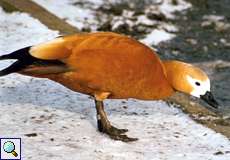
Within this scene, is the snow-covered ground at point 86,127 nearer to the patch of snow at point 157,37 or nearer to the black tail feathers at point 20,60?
the black tail feathers at point 20,60

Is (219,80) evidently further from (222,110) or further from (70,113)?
(70,113)

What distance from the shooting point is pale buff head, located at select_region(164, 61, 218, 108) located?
4.53 metres

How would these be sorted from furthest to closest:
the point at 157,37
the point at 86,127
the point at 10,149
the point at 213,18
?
the point at 213,18, the point at 157,37, the point at 86,127, the point at 10,149

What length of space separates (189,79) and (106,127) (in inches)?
31.2

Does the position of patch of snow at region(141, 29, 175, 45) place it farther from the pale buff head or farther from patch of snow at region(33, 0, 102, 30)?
the pale buff head

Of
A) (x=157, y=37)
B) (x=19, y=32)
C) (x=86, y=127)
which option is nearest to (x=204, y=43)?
(x=157, y=37)

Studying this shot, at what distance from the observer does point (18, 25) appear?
25.5ft

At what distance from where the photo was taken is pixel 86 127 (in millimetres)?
5102

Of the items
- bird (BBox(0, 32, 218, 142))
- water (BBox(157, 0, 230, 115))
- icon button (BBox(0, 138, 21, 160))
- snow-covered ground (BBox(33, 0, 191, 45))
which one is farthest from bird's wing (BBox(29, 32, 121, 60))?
snow-covered ground (BBox(33, 0, 191, 45))

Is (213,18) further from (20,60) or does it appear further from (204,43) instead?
(20,60)

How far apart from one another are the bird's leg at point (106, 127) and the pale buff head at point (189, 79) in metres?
0.58

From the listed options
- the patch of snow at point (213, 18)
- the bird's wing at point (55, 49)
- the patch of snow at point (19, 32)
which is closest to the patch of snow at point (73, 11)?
the patch of snow at point (19, 32)

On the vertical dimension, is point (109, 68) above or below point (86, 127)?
above

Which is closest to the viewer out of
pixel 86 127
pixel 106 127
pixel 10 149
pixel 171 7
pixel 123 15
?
pixel 10 149
